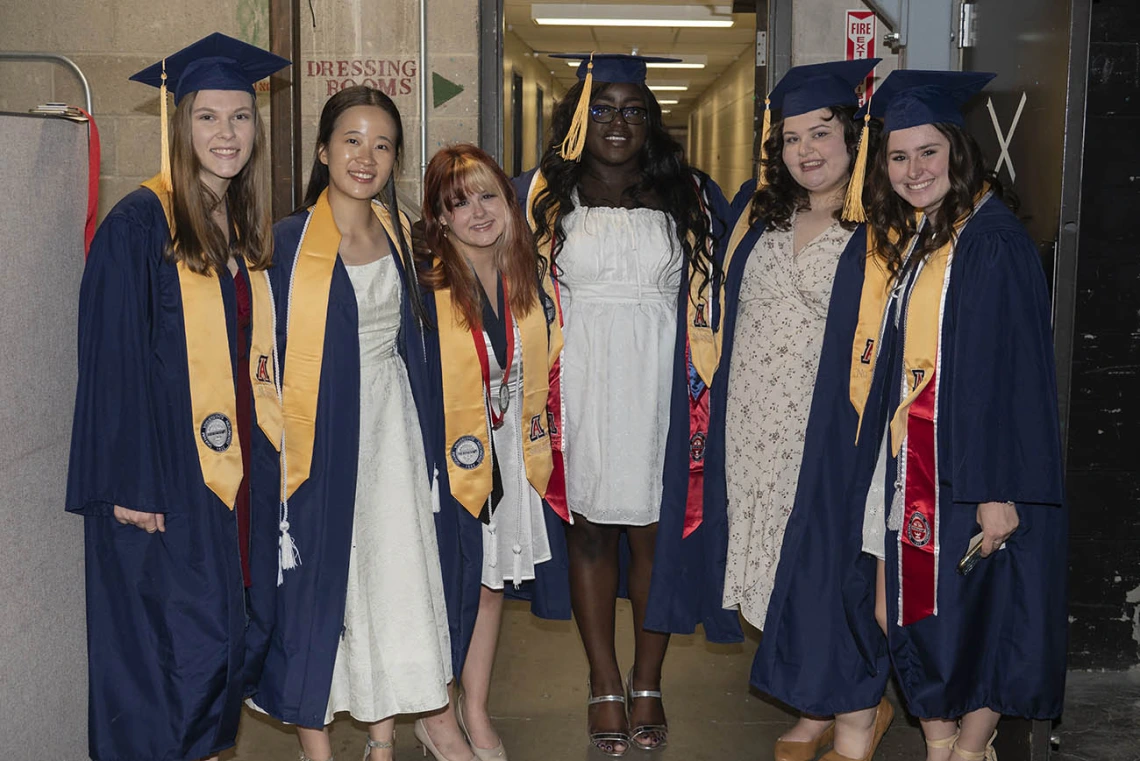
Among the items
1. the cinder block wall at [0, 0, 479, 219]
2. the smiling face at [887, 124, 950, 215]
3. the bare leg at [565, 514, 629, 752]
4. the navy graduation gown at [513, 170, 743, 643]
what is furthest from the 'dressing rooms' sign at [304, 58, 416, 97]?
the smiling face at [887, 124, 950, 215]

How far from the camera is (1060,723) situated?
11.5 feet

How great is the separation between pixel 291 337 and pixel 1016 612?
1839 millimetres

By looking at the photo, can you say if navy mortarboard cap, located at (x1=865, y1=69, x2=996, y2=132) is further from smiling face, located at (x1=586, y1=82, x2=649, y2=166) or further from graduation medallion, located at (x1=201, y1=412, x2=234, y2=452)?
graduation medallion, located at (x1=201, y1=412, x2=234, y2=452)

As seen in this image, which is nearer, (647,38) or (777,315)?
(777,315)

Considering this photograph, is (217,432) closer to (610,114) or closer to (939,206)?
(610,114)

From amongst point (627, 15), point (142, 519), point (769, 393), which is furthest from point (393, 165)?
point (627, 15)

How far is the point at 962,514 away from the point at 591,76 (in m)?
1.55

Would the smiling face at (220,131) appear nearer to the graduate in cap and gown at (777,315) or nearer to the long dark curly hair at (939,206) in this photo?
the graduate in cap and gown at (777,315)

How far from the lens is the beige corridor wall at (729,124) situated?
1084 centimetres

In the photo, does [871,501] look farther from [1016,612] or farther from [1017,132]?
[1017,132]

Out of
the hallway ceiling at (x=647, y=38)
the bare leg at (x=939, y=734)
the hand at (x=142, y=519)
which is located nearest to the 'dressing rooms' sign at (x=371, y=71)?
the hand at (x=142, y=519)

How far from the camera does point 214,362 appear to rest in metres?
2.57

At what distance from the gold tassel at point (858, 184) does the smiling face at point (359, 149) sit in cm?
119

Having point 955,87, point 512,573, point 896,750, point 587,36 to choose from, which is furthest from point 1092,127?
point 587,36
